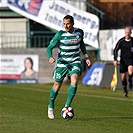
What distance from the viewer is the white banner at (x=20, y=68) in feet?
86.5

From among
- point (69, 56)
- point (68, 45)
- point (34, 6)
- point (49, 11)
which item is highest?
point (34, 6)

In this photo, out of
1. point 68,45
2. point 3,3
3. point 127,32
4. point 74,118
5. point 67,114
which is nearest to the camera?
point 67,114

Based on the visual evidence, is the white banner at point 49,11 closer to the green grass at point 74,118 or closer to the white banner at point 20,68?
the white banner at point 20,68

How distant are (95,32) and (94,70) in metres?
4.12

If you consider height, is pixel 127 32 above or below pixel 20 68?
above

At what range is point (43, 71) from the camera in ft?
90.3

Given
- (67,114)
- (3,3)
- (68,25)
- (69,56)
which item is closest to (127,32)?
(69,56)

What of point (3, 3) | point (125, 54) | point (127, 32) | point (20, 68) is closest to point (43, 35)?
point (3, 3)

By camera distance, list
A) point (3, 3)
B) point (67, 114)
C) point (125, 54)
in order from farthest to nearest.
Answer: point (3, 3)
point (125, 54)
point (67, 114)

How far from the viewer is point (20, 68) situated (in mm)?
26422

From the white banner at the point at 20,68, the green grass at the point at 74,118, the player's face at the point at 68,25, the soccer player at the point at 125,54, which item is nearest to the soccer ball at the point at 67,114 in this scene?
the green grass at the point at 74,118

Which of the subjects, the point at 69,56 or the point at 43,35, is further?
the point at 43,35

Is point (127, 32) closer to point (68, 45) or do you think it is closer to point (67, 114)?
point (68, 45)

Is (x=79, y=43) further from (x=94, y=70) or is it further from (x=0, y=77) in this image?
(x=0, y=77)
